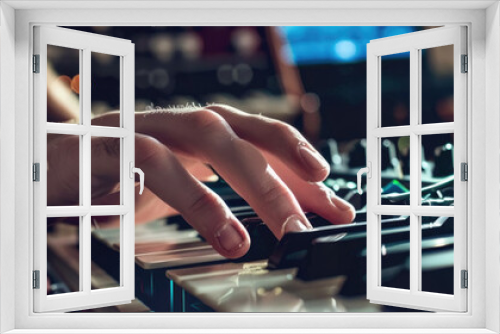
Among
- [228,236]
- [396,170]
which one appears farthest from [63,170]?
[396,170]

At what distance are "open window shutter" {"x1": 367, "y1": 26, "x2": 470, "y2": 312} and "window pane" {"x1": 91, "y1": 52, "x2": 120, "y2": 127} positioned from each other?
1.58 m

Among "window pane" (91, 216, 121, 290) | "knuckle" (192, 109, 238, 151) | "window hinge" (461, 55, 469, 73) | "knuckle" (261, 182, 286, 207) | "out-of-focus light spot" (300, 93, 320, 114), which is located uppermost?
"window hinge" (461, 55, 469, 73)

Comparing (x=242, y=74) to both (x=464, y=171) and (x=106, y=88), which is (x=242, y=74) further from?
(x=464, y=171)

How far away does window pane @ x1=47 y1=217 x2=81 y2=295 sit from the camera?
3119 mm

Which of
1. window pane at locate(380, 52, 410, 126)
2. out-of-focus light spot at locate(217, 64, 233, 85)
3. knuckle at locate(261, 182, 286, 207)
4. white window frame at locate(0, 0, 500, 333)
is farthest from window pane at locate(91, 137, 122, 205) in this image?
window pane at locate(380, 52, 410, 126)

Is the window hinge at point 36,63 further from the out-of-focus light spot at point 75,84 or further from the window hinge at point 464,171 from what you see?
the window hinge at point 464,171

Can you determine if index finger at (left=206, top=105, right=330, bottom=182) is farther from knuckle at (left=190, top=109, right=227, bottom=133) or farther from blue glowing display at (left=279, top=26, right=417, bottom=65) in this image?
blue glowing display at (left=279, top=26, right=417, bottom=65)

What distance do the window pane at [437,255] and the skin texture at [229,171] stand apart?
52 cm

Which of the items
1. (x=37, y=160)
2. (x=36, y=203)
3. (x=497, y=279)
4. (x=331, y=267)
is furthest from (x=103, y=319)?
(x=497, y=279)

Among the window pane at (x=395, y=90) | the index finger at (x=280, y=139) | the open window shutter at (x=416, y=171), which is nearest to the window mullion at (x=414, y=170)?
the open window shutter at (x=416, y=171)

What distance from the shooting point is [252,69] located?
3373 millimetres

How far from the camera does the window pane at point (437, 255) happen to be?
10.2ft

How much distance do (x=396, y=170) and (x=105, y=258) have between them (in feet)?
6.50

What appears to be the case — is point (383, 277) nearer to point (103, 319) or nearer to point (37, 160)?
point (103, 319)
